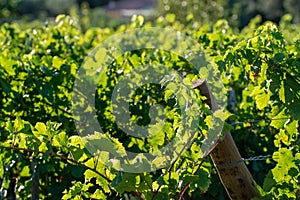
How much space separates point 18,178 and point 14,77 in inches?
20.2

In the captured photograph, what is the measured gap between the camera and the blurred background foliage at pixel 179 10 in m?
13.0

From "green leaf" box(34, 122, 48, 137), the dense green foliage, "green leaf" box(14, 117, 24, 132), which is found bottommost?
the dense green foliage

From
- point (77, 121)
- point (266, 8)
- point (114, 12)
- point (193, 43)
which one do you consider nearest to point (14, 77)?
point (77, 121)

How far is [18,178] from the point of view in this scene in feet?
10.2

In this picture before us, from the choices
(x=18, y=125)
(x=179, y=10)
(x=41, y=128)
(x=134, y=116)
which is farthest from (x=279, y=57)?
(x=179, y=10)

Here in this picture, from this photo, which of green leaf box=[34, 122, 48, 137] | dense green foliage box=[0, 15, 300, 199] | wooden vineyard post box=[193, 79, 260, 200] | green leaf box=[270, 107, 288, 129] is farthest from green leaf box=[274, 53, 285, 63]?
green leaf box=[34, 122, 48, 137]

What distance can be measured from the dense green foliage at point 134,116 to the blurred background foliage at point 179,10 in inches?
62.3

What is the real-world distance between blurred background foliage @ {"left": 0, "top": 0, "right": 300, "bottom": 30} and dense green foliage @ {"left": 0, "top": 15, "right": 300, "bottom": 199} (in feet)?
5.19

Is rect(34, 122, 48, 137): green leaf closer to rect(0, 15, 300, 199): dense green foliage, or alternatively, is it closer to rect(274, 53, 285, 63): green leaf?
rect(0, 15, 300, 199): dense green foliage

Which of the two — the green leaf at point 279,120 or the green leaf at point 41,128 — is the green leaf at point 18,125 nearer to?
the green leaf at point 41,128

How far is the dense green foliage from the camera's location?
6.35 ft

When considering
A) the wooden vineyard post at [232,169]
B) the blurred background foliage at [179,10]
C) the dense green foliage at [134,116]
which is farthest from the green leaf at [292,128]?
the blurred background foliage at [179,10]

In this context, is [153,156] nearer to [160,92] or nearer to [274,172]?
[274,172]

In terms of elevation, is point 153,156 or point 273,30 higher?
point 273,30
